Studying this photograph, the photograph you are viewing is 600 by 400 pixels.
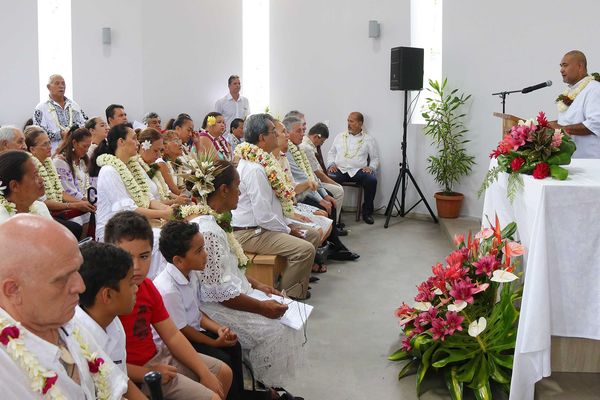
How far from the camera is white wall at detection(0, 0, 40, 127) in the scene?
27.9ft

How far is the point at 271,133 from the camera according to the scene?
15.5 ft

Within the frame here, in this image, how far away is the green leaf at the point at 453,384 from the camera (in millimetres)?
3104

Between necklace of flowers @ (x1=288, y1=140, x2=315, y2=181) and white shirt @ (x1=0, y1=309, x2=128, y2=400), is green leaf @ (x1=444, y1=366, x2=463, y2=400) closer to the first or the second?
white shirt @ (x1=0, y1=309, x2=128, y2=400)

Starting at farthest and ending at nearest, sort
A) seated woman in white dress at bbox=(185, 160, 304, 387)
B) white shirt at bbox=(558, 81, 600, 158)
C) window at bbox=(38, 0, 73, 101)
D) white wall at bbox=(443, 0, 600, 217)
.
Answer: window at bbox=(38, 0, 73, 101) → white wall at bbox=(443, 0, 600, 217) → white shirt at bbox=(558, 81, 600, 158) → seated woman in white dress at bbox=(185, 160, 304, 387)

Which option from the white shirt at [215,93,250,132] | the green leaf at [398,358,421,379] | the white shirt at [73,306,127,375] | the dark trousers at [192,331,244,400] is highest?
the white shirt at [215,93,250,132]

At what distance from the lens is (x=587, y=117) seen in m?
5.13

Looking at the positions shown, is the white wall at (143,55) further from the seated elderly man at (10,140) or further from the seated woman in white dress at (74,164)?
the seated elderly man at (10,140)

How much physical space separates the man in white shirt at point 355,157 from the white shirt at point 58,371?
647 centimetres

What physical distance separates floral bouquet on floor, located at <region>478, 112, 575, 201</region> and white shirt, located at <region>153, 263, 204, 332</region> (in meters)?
1.73

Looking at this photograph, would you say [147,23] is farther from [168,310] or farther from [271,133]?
[168,310]

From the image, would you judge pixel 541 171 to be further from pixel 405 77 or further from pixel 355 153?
pixel 355 153

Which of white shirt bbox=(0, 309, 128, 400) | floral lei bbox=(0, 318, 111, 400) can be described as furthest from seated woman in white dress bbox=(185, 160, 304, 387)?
floral lei bbox=(0, 318, 111, 400)

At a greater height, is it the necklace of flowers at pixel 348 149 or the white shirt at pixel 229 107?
the white shirt at pixel 229 107

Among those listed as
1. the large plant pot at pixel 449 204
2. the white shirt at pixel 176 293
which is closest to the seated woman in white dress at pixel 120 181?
the white shirt at pixel 176 293
